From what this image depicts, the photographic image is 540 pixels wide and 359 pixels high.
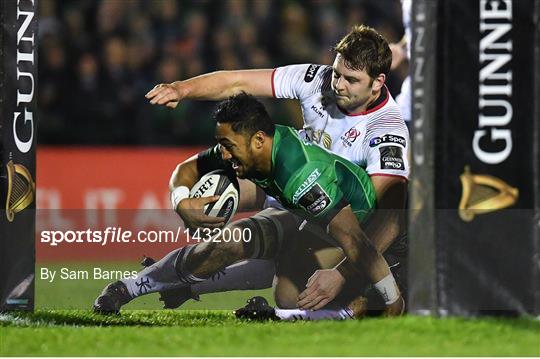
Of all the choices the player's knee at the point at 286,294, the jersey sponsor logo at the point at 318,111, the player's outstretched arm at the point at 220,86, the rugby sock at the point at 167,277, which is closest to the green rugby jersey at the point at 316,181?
the jersey sponsor logo at the point at 318,111

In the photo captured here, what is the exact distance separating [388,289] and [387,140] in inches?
39.3

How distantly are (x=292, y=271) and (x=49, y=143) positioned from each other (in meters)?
2.25

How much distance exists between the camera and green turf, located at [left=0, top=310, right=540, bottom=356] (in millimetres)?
6074

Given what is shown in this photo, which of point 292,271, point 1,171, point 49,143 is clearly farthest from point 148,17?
point 292,271

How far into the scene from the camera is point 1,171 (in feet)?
24.0

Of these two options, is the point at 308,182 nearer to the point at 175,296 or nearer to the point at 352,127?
the point at 352,127

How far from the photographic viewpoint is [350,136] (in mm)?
7371

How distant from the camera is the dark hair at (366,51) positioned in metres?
7.42

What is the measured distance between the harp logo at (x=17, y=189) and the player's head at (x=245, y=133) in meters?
1.32

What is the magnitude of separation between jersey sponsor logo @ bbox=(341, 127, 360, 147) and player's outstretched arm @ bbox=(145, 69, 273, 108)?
0.59m

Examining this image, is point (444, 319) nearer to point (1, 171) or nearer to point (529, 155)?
point (529, 155)

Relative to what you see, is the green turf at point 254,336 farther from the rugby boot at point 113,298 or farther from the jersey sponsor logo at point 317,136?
the jersey sponsor logo at point 317,136

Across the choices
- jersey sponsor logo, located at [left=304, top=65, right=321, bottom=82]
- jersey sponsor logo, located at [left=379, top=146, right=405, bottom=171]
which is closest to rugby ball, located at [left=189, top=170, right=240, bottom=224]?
jersey sponsor logo, located at [left=304, top=65, right=321, bottom=82]

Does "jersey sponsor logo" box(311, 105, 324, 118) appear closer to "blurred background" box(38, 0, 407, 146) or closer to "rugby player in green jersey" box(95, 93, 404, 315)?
"blurred background" box(38, 0, 407, 146)
